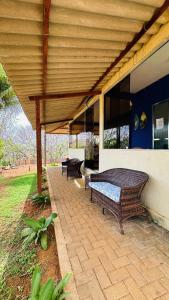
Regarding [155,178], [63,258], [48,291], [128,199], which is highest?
[155,178]

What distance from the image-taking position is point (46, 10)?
6.05 ft

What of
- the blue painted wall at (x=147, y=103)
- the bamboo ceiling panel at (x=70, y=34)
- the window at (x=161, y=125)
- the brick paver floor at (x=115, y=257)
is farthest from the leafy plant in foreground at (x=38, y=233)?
the blue painted wall at (x=147, y=103)

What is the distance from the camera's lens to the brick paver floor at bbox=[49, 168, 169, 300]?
1.77 meters

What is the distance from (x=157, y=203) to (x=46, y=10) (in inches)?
125

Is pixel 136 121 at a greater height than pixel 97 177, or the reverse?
pixel 136 121

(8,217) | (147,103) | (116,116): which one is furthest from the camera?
(147,103)

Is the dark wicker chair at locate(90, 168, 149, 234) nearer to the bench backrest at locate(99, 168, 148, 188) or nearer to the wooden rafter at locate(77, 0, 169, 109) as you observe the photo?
the bench backrest at locate(99, 168, 148, 188)

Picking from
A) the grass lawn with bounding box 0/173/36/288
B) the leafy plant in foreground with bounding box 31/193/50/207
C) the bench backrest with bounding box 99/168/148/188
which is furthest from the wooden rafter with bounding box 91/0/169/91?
the grass lawn with bounding box 0/173/36/288

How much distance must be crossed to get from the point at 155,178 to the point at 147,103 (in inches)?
126

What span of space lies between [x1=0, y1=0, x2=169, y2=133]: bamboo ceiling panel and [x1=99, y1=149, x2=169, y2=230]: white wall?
187 centimetres

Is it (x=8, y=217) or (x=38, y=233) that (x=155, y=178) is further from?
(x=8, y=217)

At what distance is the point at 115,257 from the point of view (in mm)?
2262

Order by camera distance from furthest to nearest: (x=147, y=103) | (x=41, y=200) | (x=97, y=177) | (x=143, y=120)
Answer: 1. (x=143, y=120)
2. (x=147, y=103)
3. (x=41, y=200)
4. (x=97, y=177)

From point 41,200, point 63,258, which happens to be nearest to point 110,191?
point 63,258
